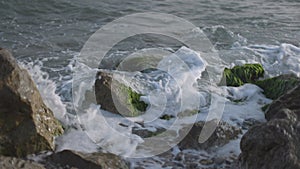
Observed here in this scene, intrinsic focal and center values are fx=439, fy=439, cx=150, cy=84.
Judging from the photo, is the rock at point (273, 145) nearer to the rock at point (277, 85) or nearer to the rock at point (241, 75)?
the rock at point (277, 85)

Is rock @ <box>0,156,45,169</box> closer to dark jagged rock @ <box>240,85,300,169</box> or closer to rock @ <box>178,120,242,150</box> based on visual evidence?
rock @ <box>178,120,242,150</box>

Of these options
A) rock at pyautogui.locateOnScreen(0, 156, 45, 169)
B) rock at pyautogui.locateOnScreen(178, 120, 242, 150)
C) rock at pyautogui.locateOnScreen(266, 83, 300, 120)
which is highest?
rock at pyautogui.locateOnScreen(266, 83, 300, 120)

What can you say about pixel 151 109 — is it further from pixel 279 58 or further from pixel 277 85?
pixel 279 58

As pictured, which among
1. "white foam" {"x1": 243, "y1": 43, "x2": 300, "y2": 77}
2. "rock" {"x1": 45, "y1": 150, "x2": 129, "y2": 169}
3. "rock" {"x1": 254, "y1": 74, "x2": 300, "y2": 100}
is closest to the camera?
"rock" {"x1": 45, "y1": 150, "x2": 129, "y2": 169}

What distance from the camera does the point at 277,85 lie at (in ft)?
20.0

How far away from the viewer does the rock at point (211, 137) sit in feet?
15.3

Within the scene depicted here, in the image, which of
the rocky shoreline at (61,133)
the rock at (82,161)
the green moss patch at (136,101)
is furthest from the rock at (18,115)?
the green moss patch at (136,101)

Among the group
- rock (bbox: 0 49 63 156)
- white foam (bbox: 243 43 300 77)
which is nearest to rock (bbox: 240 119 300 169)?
rock (bbox: 0 49 63 156)

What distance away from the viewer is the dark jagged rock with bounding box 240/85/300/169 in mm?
3426

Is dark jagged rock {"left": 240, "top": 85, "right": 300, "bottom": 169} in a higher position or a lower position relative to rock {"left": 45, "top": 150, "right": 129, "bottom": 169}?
higher

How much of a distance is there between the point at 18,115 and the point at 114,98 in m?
1.32

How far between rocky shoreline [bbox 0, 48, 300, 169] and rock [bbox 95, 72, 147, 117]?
0.27ft

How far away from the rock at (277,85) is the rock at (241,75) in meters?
0.36

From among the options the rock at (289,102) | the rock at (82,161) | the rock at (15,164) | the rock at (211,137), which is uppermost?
the rock at (289,102)
